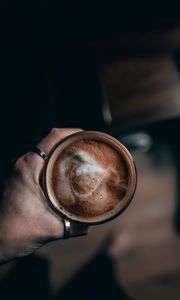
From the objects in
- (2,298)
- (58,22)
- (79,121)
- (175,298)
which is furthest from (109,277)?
(58,22)

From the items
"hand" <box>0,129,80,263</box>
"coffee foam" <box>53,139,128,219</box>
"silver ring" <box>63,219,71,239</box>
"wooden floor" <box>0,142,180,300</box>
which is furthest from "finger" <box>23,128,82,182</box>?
"wooden floor" <box>0,142,180,300</box>

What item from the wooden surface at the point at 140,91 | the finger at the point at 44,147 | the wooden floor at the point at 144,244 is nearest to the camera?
the finger at the point at 44,147

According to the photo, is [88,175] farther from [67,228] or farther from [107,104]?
[107,104]

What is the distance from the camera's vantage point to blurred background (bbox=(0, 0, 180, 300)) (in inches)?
90.7

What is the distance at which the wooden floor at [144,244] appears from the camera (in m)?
3.04

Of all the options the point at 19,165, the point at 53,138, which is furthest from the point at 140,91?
the point at 19,165

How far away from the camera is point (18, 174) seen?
171 centimetres

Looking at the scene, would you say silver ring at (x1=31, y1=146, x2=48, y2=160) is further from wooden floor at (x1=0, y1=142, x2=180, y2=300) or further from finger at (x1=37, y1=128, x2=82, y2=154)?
wooden floor at (x1=0, y1=142, x2=180, y2=300)

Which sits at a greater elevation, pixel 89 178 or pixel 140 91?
pixel 140 91

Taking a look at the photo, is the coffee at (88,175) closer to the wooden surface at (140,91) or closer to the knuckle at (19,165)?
the knuckle at (19,165)

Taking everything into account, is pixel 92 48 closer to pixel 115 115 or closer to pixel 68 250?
pixel 115 115

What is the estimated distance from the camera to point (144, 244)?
3082 mm

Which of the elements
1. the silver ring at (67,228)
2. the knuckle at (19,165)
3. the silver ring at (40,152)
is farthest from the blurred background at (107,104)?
the silver ring at (67,228)

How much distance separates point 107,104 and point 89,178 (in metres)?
0.88
